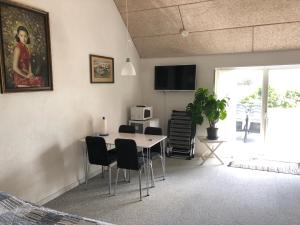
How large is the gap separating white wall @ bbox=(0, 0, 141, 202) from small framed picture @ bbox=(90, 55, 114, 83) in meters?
0.09

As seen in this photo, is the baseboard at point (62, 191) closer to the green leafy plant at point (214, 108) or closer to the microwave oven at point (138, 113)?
the microwave oven at point (138, 113)

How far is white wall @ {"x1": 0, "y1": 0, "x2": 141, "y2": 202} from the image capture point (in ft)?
9.12

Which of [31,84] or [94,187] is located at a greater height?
[31,84]

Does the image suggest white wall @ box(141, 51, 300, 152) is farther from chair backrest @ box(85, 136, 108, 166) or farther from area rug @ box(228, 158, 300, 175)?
chair backrest @ box(85, 136, 108, 166)

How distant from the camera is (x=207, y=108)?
4594 mm

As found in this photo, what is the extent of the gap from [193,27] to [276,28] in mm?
1391

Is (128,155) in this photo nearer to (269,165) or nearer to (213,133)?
(213,133)

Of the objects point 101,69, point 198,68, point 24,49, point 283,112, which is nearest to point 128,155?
point 101,69

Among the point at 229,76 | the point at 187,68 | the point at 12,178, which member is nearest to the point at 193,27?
the point at 187,68

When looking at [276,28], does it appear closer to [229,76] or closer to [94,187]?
[229,76]

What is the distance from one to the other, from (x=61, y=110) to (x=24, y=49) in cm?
94

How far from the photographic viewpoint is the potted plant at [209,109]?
4.57 meters

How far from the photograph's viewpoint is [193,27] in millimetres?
4426

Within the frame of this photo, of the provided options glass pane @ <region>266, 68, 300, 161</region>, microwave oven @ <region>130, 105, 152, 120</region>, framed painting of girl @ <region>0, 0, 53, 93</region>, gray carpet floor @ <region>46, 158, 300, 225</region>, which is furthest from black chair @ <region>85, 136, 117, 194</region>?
glass pane @ <region>266, 68, 300, 161</region>
